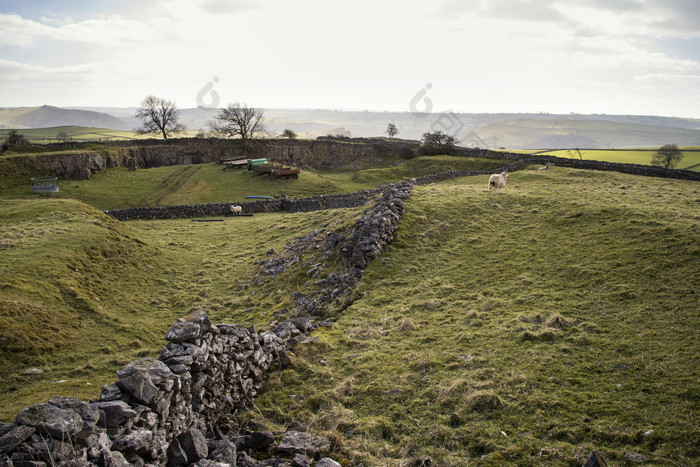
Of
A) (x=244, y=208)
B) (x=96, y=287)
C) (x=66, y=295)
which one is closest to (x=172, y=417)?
(x=66, y=295)

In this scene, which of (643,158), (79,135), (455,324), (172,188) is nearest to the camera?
(455,324)

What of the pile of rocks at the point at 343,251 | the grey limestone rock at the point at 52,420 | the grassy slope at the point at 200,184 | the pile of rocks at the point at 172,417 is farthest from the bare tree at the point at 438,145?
the grey limestone rock at the point at 52,420

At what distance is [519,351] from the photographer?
10.4 m

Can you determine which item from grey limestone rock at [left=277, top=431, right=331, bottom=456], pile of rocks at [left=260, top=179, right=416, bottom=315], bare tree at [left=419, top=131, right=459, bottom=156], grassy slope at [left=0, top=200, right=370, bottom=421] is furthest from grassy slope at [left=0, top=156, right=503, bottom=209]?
grey limestone rock at [left=277, top=431, right=331, bottom=456]

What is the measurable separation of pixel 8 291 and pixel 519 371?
1908cm

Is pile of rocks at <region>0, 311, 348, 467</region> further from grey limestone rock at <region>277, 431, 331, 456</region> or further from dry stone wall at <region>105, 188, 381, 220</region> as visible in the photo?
dry stone wall at <region>105, 188, 381, 220</region>

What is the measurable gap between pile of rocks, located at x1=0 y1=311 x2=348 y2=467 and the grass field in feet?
2.92

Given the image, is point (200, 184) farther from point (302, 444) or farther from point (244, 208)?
point (302, 444)

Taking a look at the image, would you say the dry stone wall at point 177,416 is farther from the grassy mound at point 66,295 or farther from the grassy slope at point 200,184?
the grassy slope at point 200,184

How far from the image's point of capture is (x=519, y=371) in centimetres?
955

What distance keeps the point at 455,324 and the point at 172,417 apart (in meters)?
8.40

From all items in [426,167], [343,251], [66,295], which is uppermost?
[426,167]

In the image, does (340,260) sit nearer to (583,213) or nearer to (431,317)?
(431,317)

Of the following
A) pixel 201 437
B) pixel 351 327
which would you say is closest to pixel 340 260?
pixel 351 327
